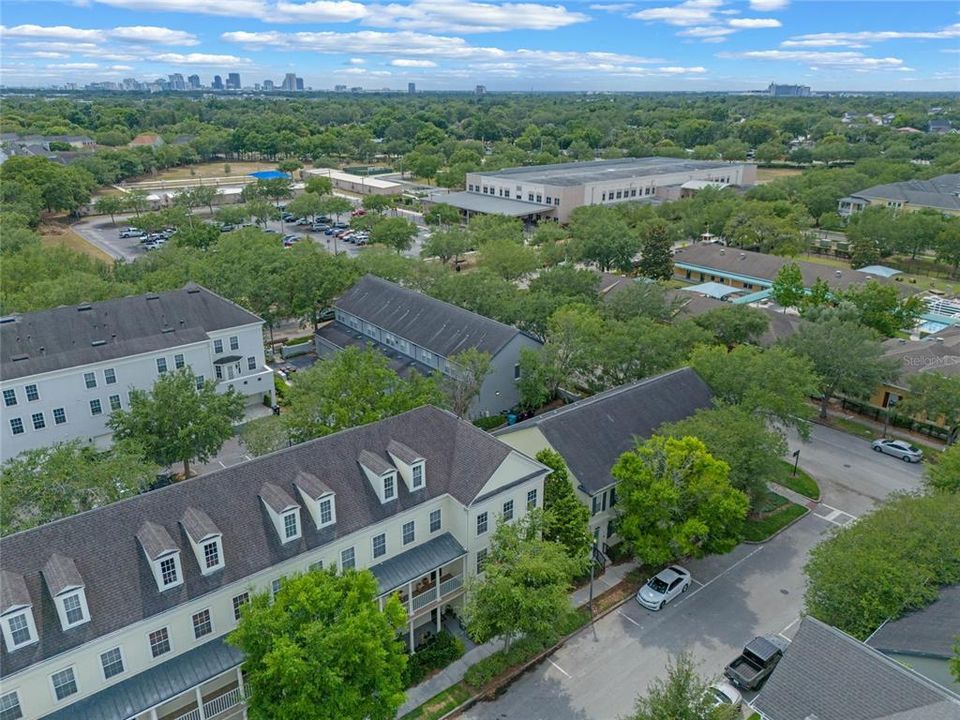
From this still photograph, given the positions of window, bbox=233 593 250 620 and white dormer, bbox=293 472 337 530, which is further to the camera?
white dormer, bbox=293 472 337 530

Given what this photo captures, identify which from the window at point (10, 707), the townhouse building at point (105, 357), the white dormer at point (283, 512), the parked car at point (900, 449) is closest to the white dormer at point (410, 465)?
the white dormer at point (283, 512)

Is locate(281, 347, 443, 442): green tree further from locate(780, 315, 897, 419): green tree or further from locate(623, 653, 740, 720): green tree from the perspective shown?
locate(780, 315, 897, 419): green tree

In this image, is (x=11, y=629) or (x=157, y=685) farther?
(x=157, y=685)

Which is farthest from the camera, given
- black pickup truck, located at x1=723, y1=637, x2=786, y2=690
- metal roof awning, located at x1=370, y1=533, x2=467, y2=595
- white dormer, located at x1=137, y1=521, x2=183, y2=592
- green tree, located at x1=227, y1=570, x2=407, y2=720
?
metal roof awning, located at x1=370, y1=533, x2=467, y2=595

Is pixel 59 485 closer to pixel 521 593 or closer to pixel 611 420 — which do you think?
pixel 521 593

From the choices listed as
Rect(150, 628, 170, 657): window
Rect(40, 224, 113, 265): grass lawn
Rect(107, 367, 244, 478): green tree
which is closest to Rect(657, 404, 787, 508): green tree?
Rect(150, 628, 170, 657): window

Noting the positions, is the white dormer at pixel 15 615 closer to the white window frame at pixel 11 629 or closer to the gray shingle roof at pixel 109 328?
the white window frame at pixel 11 629

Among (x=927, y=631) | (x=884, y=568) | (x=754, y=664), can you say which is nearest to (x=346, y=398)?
(x=754, y=664)
